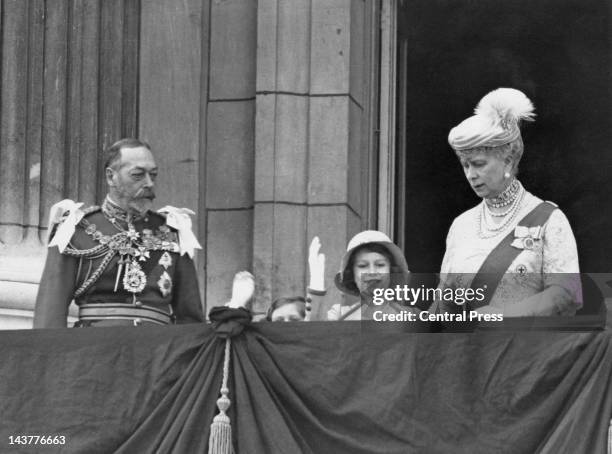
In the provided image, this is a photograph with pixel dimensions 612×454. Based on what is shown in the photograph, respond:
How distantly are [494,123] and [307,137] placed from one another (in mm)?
2916

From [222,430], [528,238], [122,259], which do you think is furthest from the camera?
[122,259]

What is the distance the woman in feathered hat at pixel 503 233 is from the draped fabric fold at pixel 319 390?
299 mm

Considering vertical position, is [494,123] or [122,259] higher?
[494,123]

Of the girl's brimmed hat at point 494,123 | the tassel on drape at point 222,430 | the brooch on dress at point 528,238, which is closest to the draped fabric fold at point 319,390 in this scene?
the tassel on drape at point 222,430

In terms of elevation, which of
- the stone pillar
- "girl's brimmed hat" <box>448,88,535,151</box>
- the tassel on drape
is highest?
the stone pillar

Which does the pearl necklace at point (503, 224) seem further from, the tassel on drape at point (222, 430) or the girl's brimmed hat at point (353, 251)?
the tassel on drape at point (222, 430)

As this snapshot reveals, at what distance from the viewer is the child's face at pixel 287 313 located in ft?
42.4

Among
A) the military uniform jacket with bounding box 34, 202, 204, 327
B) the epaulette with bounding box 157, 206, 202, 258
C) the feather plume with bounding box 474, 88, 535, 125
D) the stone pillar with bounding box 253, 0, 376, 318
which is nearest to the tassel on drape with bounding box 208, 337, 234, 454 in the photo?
the military uniform jacket with bounding box 34, 202, 204, 327

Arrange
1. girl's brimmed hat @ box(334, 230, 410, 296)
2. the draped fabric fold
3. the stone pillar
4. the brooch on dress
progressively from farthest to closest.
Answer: the stone pillar → girl's brimmed hat @ box(334, 230, 410, 296) → the brooch on dress → the draped fabric fold

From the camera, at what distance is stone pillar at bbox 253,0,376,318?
1496 centimetres

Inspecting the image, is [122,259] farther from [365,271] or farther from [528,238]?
[528,238]

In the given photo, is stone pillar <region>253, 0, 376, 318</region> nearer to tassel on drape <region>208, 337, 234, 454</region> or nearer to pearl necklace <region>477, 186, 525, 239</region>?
pearl necklace <region>477, 186, 525, 239</region>

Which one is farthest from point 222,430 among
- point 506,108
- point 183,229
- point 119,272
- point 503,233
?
point 506,108

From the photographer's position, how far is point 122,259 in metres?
13.1
